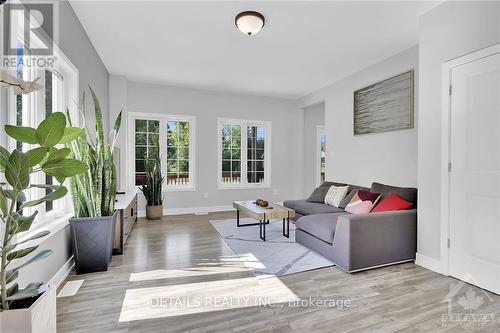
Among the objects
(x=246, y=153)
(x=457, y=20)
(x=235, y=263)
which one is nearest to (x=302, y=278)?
(x=235, y=263)

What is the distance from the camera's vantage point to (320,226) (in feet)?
10.0

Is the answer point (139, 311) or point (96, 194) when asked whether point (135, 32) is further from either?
point (139, 311)

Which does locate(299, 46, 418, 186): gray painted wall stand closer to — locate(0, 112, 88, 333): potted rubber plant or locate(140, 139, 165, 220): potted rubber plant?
locate(140, 139, 165, 220): potted rubber plant

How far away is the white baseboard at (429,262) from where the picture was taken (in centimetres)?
264

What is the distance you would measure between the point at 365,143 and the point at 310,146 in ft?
7.97

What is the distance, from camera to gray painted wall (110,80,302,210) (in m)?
5.31

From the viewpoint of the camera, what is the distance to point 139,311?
76.4 inches

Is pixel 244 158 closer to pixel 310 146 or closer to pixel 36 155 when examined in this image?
pixel 310 146

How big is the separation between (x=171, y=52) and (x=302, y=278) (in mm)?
3392

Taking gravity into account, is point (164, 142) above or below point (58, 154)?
above

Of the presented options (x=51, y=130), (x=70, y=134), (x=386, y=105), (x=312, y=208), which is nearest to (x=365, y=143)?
(x=386, y=105)

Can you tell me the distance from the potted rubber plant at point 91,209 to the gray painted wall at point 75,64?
0.47 ft

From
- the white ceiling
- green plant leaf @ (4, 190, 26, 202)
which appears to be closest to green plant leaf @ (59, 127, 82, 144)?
green plant leaf @ (4, 190, 26, 202)

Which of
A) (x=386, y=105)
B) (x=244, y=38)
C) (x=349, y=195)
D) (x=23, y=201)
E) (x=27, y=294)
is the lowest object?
(x=27, y=294)
